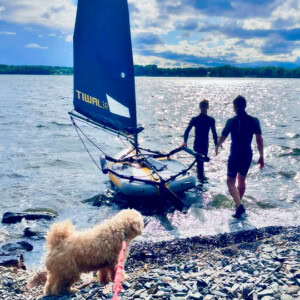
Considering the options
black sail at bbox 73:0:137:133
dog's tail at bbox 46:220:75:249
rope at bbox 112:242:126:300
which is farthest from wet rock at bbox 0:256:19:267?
black sail at bbox 73:0:137:133

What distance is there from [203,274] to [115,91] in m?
7.21

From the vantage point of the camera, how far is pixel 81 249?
16.0ft

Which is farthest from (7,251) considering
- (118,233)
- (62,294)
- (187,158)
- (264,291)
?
(187,158)

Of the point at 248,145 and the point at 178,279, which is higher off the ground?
the point at 248,145

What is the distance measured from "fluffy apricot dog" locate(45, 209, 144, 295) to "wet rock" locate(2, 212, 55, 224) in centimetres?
491

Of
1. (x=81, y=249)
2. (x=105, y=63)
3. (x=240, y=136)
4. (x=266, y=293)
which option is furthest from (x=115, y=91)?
(x=266, y=293)

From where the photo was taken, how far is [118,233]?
5.01 metres

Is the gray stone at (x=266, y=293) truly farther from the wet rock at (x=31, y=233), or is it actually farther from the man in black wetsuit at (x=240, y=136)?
the wet rock at (x=31, y=233)

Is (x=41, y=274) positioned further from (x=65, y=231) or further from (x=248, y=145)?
(x=248, y=145)

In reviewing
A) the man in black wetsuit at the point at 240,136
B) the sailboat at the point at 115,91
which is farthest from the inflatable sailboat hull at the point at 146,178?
→ the man in black wetsuit at the point at 240,136

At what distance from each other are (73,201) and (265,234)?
6144 mm

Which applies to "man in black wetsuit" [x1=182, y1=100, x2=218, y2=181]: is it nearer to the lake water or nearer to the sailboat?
the sailboat

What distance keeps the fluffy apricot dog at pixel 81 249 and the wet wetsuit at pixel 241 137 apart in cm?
402

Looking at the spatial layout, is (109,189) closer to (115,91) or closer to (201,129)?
(115,91)
